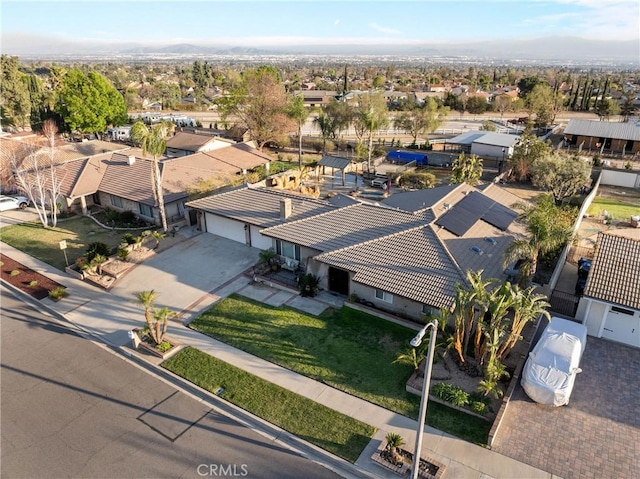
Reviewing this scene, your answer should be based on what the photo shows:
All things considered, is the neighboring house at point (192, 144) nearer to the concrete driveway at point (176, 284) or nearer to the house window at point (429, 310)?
the concrete driveway at point (176, 284)

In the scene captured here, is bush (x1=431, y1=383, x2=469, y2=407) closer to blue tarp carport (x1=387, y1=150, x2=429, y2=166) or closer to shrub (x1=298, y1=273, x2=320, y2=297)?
shrub (x1=298, y1=273, x2=320, y2=297)

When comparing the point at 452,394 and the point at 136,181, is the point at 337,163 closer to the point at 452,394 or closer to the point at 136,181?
the point at 136,181

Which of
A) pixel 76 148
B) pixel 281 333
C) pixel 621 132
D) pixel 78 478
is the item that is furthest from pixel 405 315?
pixel 621 132

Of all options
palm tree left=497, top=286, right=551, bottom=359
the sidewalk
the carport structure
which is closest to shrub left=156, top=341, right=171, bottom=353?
the sidewalk

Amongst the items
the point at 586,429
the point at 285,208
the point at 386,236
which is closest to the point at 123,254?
the point at 285,208

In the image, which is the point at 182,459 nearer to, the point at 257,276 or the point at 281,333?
the point at 281,333

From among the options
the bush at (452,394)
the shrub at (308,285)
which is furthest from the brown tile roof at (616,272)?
the shrub at (308,285)
